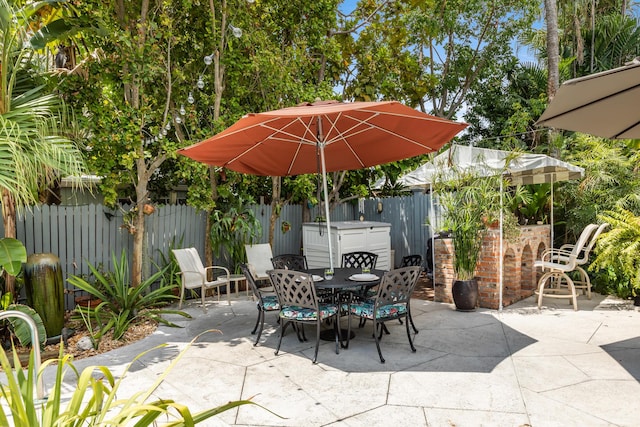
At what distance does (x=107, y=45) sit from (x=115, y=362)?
4483 millimetres

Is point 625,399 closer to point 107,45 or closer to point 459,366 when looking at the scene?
point 459,366

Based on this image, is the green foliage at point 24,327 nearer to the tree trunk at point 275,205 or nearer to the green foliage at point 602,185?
the tree trunk at point 275,205

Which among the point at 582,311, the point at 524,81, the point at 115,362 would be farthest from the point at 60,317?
the point at 524,81

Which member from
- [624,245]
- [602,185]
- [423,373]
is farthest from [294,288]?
[602,185]

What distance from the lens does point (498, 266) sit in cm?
643

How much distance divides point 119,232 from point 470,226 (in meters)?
5.37

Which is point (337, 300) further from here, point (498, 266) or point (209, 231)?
point (209, 231)

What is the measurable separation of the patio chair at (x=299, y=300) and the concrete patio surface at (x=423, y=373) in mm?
393

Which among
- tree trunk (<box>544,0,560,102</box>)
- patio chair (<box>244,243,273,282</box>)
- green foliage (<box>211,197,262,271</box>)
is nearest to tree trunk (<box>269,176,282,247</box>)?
green foliage (<box>211,197,262,271</box>)

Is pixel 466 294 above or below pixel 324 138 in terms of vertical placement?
below

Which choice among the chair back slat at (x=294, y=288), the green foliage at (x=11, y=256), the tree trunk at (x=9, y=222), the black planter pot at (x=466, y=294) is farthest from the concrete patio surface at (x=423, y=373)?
Answer: the tree trunk at (x=9, y=222)

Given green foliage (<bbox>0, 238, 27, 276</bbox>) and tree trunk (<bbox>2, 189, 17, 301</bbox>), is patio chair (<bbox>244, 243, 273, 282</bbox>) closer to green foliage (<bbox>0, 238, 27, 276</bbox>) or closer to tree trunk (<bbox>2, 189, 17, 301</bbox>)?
tree trunk (<bbox>2, 189, 17, 301</bbox>)

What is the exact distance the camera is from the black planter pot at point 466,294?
20.5 ft

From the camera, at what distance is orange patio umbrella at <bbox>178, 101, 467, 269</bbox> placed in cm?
436
